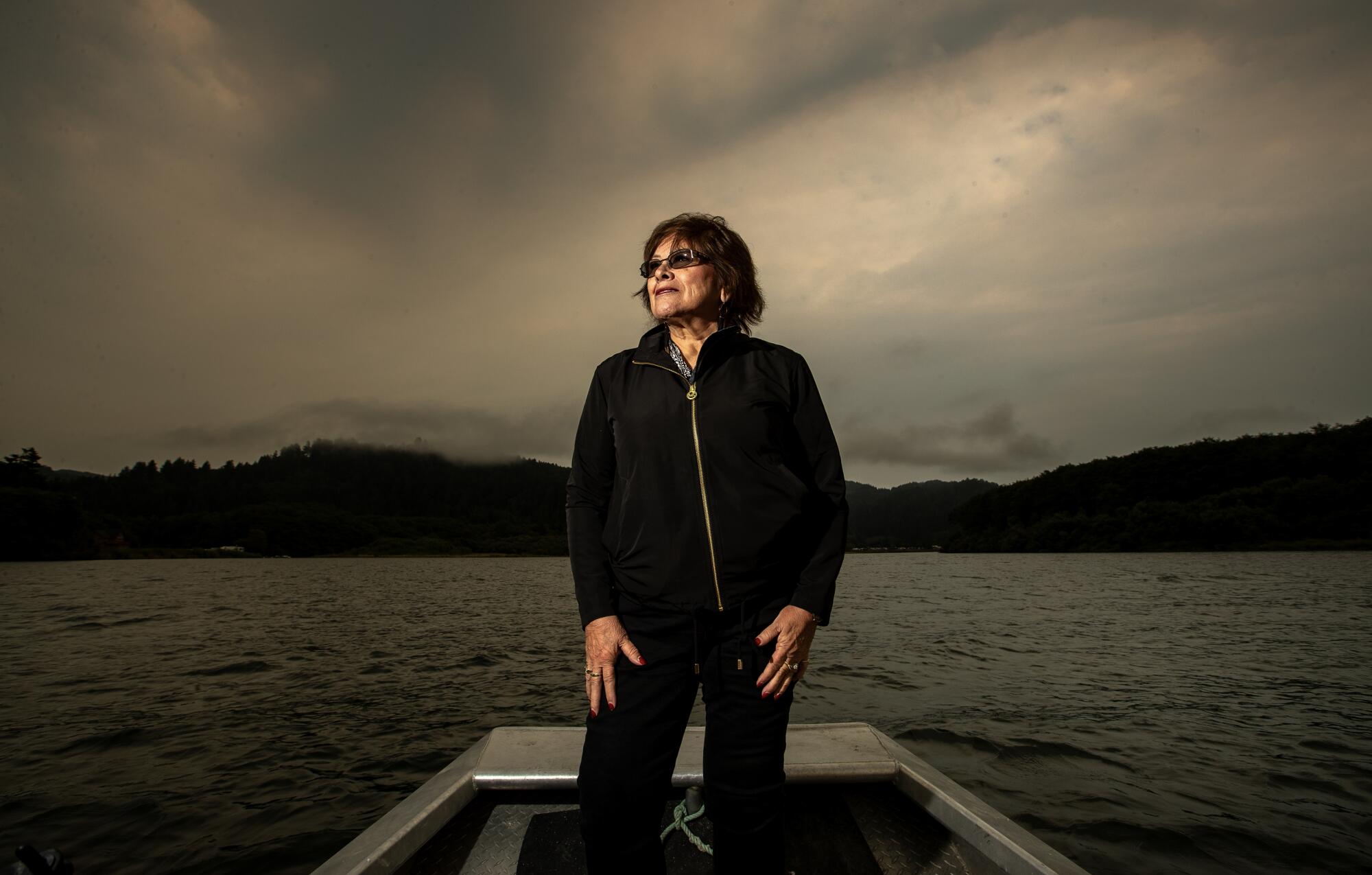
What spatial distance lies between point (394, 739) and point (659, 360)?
31.2 feet

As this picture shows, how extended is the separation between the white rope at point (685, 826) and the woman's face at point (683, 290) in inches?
95.7

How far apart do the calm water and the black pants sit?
17.0 feet

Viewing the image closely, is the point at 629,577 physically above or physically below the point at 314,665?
above

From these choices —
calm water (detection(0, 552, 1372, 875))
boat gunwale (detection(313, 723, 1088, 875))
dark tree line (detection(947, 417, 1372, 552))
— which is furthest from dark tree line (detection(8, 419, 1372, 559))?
boat gunwale (detection(313, 723, 1088, 875))

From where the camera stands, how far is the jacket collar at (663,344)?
250 centimetres

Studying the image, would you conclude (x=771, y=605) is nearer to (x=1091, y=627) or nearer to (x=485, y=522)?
(x=1091, y=627)

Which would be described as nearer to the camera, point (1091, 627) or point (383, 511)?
point (1091, 627)

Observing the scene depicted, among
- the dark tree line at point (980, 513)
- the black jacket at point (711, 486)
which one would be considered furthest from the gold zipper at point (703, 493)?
the dark tree line at point (980, 513)

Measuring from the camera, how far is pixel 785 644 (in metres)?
2.26

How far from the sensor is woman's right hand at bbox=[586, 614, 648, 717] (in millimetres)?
2336

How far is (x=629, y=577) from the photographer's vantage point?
2410 millimetres

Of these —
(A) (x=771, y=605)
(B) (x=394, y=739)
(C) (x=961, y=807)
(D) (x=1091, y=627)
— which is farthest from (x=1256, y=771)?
(D) (x=1091, y=627)

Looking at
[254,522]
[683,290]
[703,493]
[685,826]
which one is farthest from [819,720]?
[254,522]

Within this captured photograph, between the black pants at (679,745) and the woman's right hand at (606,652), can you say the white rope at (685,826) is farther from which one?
the woman's right hand at (606,652)
